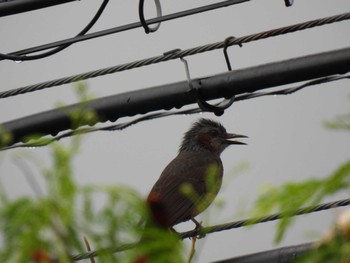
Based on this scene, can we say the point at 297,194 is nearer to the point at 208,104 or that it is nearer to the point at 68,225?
the point at 68,225

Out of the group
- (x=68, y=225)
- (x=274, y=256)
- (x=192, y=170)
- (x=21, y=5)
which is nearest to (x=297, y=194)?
(x=68, y=225)

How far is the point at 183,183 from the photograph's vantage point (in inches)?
324

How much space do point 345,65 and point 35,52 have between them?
274 centimetres

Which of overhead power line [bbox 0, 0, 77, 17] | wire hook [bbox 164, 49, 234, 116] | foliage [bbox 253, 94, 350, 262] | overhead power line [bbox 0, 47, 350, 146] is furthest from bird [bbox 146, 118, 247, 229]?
foliage [bbox 253, 94, 350, 262]

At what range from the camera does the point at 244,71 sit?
227 inches

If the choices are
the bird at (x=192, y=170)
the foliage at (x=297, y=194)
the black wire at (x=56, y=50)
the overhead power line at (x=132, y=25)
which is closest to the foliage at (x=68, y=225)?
the foliage at (x=297, y=194)

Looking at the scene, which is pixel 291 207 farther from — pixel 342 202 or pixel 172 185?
pixel 172 185

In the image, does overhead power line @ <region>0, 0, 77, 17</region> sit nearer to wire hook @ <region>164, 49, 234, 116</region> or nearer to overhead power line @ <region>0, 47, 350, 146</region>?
overhead power line @ <region>0, 47, 350, 146</region>

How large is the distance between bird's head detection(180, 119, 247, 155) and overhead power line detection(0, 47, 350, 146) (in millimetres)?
4001

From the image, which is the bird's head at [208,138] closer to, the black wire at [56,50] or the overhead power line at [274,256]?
the black wire at [56,50]

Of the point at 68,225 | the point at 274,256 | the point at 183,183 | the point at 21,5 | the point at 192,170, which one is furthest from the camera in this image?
the point at 192,170

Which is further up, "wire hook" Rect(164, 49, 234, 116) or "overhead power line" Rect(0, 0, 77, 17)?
"overhead power line" Rect(0, 0, 77, 17)

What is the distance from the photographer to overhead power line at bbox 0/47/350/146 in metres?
5.61

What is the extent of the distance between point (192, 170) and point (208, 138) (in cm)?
161
